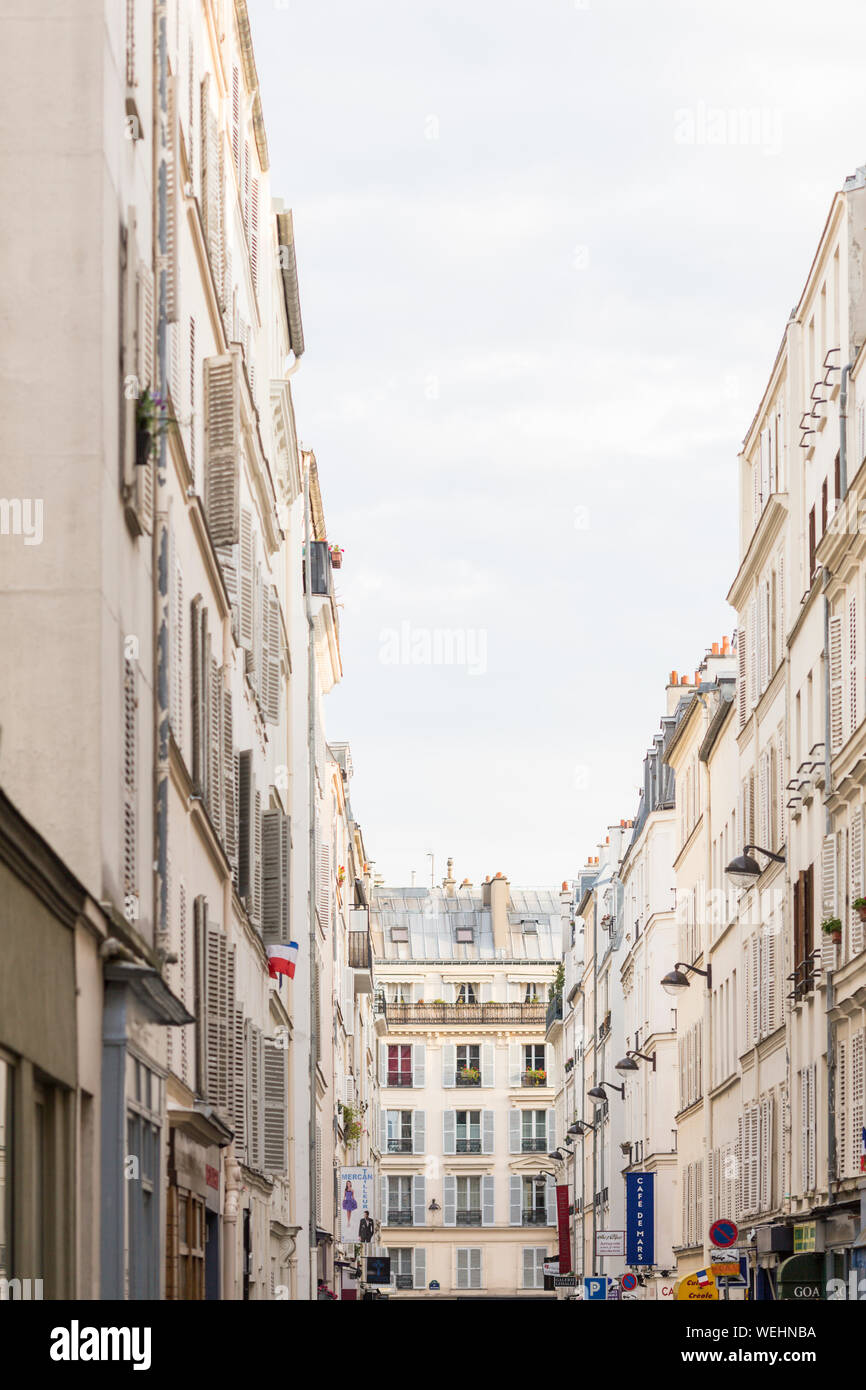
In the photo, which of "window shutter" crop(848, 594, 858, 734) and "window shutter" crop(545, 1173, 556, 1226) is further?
"window shutter" crop(545, 1173, 556, 1226)

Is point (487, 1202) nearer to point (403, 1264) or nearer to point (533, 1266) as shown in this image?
point (533, 1266)

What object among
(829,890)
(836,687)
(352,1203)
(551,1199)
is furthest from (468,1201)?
(836,687)

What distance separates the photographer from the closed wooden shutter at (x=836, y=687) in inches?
1366

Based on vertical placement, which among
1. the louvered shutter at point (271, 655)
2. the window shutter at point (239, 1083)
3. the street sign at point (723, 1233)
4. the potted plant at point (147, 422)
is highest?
the louvered shutter at point (271, 655)

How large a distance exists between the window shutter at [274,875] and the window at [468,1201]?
260ft

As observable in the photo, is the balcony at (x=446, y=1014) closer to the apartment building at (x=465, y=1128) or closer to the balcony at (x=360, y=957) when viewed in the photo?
the apartment building at (x=465, y=1128)

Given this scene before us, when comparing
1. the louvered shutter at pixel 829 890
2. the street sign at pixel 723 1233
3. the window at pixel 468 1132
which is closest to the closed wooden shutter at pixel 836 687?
the louvered shutter at pixel 829 890

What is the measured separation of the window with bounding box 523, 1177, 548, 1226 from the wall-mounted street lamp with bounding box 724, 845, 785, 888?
221ft

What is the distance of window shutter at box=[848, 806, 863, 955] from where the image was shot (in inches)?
1264

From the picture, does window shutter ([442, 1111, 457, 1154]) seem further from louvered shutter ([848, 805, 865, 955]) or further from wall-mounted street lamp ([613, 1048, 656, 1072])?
louvered shutter ([848, 805, 865, 955])

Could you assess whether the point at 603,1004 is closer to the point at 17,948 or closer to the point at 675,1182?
the point at 675,1182

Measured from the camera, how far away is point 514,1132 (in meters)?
109

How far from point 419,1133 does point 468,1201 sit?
3.87 meters

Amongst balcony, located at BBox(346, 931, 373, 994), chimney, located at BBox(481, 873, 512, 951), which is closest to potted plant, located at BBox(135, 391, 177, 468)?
balcony, located at BBox(346, 931, 373, 994)
